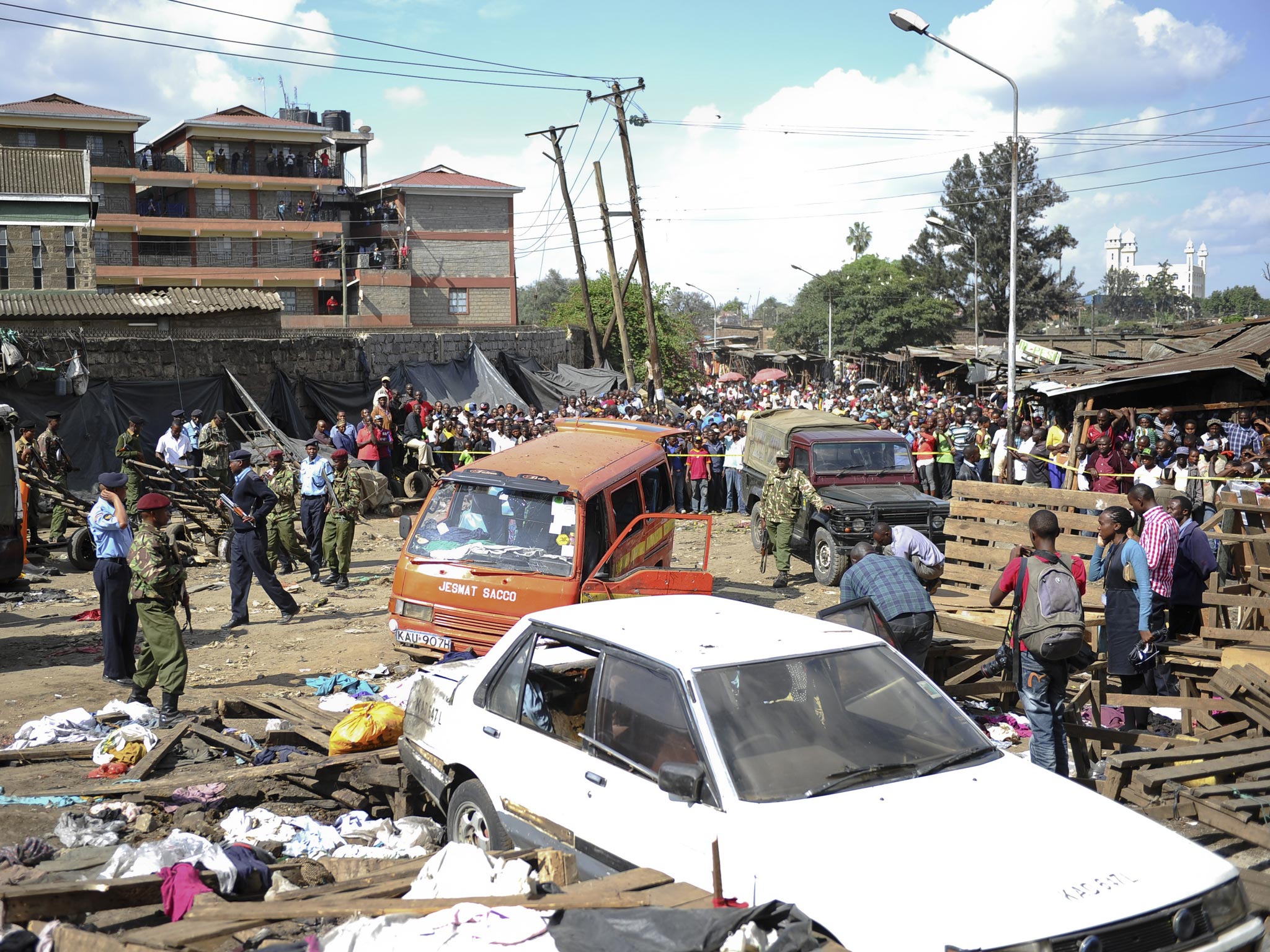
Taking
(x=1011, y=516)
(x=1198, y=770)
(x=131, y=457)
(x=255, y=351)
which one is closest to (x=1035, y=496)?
(x=1011, y=516)

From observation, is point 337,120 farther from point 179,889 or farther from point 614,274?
point 179,889

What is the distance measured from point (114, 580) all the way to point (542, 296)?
9209 centimetres

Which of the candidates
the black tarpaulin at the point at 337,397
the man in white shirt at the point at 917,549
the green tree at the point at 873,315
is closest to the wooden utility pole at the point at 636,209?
→ the black tarpaulin at the point at 337,397

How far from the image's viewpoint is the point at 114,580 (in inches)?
363

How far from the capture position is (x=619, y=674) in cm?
477

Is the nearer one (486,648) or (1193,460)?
(486,648)

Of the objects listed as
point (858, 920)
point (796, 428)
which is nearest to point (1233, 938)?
point (858, 920)

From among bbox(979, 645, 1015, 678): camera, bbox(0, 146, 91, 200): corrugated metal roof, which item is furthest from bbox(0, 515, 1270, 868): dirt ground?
bbox(0, 146, 91, 200): corrugated metal roof

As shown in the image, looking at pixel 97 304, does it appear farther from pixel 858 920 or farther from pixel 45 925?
pixel 858 920

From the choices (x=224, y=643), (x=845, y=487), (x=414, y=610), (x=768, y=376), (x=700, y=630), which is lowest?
(x=224, y=643)

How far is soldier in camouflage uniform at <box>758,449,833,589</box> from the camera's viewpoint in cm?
1425

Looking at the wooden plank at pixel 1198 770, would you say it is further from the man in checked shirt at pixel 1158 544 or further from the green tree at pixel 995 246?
the green tree at pixel 995 246

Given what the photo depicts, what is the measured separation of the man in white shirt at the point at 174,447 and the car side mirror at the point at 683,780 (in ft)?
50.0

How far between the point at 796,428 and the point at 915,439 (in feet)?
18.7
